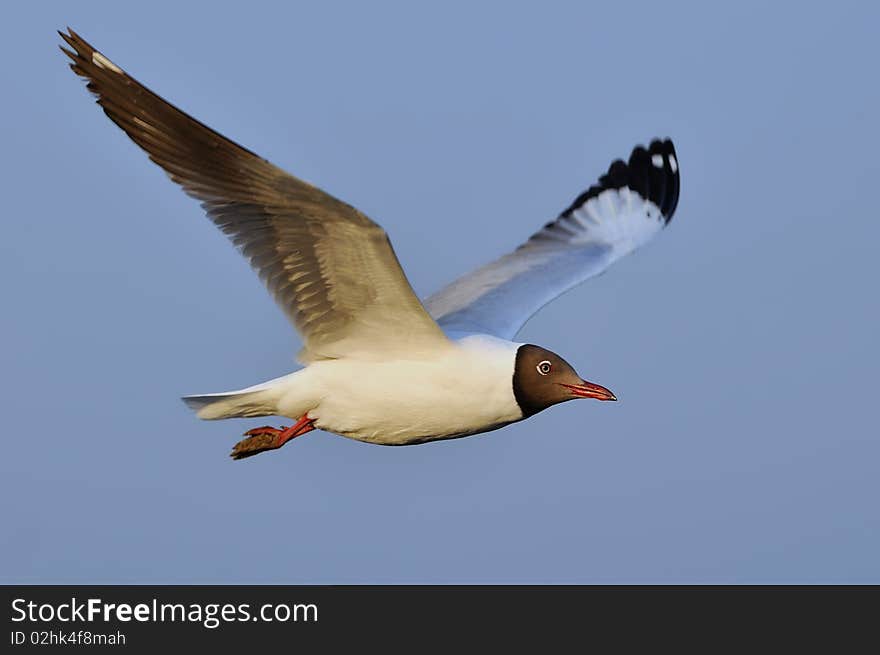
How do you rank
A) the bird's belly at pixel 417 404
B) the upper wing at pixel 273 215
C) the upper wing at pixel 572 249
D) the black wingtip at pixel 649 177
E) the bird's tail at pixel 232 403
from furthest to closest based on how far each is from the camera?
1. the black wingtip at pixel 649 177
2. the upper wing at pixel 572 249
3. the bird's tail at pixel 232 403
4. the bird's belly at pixel 417 404
5. the upper wing at pixel 273 215

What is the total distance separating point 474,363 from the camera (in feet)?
29.5

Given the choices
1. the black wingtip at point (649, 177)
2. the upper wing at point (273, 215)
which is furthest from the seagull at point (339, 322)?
the black wingtip at point (649, 177)

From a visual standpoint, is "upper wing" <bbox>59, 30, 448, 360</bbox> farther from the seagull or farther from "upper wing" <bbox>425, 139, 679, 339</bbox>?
"upper wing" <bbox>425, 139, 679, 339</bbox>

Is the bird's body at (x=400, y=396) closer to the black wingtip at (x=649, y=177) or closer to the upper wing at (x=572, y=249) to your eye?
the upper wing at (x=572, y=249)

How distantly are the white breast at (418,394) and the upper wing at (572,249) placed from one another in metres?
1.22

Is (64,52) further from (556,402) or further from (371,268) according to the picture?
(556,402)

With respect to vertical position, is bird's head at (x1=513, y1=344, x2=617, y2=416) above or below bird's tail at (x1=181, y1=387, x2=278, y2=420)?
below

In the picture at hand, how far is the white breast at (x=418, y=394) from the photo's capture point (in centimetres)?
894

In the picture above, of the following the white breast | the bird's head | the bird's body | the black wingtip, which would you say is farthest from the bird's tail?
the black wingtip

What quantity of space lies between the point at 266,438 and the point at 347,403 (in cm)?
75

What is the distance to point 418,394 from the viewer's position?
29.4 feet

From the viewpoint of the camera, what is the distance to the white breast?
894cm

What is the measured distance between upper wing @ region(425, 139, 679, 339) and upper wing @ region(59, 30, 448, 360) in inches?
65.0

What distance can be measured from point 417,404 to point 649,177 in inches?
201
